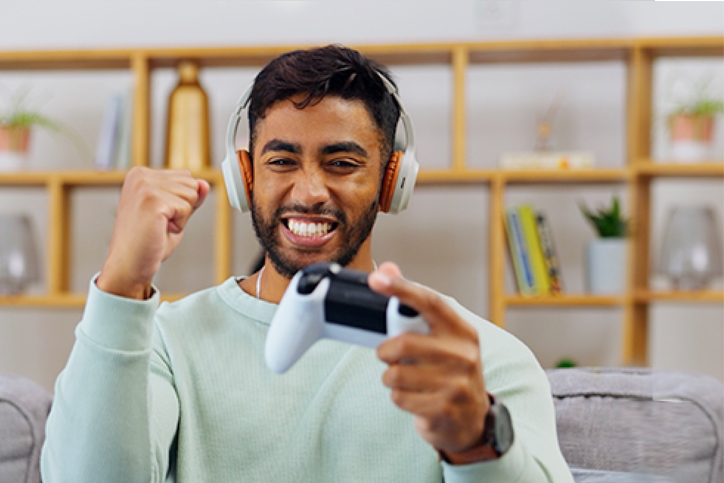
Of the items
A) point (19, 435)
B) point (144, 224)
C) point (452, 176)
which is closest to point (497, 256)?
point (452, 176)

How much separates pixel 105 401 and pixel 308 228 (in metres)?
0.20

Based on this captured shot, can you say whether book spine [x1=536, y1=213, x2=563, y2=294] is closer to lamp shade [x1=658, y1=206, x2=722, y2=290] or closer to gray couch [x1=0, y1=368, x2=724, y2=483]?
lamp shade [x1=658, y1=206, x2=722, y2=290]

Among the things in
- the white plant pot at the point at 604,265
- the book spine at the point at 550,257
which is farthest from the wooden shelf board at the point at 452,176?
the white plant pot at the point at 604,265

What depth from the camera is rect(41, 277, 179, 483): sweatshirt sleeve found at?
48 centimetres

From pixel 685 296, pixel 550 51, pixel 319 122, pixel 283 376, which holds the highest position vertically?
pixel 550 51

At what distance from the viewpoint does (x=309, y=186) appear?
Answer: 591 millimetres

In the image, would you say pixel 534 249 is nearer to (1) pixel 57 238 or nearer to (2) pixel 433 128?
(2) pixel 433 128

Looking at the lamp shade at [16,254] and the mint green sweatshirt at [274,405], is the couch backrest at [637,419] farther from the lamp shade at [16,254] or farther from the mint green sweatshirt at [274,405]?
the lamp shade at [16,254]

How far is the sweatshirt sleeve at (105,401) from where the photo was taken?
0.48 m

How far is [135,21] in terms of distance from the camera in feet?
4.76

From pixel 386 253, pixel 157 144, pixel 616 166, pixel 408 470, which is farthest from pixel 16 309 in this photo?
pixel 616 166

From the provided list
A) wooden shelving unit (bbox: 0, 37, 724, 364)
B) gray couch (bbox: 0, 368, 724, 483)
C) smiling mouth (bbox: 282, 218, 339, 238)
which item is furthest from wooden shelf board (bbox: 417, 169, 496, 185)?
smiling mouth (bbox: 282, 218, 339, 238)

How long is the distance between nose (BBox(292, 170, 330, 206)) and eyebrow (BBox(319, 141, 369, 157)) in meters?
0.02

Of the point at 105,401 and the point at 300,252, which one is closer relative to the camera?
the point at 105,401
